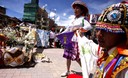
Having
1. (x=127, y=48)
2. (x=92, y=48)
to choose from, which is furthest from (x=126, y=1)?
(x=92, y=48)

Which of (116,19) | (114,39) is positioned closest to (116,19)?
(116,19)

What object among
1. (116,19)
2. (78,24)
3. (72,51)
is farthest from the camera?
(72,51)

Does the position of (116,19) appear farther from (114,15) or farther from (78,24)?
(78,24)

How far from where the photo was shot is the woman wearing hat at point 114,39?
4.02 feet

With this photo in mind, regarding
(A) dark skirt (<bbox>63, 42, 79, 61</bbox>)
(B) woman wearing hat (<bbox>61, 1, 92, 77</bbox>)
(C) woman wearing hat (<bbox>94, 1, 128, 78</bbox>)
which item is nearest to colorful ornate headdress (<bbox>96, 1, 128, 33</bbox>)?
(C) woman wearing hat (<bbox>94, 1, 128, 78</bbox>)

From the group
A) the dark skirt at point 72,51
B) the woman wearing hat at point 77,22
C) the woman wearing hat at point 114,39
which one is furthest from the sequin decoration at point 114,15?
the dark skirt at point 72,51

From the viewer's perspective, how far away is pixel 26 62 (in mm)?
6031

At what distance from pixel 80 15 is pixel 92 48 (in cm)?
232

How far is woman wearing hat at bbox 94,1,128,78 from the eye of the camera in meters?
1.22

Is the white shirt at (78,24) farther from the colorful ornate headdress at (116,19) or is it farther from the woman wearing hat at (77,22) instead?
the colorful ornate headdress at (116,19)

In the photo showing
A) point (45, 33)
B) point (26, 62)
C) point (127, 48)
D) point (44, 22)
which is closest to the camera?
point (127, 48)

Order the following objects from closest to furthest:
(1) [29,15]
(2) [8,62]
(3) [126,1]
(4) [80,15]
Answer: (3) [126,1]
(4) [80,15]
(2) [8,62]
(1) [29,15]

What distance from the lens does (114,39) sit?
4.42 feet

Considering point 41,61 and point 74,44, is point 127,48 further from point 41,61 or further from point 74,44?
point 41,61
